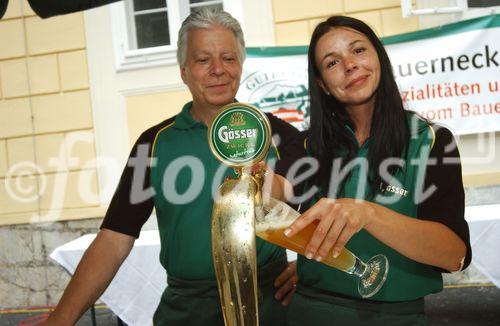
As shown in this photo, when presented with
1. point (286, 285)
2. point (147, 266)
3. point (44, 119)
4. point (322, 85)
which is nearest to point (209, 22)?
point (322, 85)

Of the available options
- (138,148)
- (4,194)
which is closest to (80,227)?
(4,194)

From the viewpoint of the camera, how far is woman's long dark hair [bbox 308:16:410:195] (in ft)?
3.98

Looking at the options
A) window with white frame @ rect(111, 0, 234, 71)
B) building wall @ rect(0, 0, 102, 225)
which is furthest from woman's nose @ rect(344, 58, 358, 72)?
building wall @ rect(0, 0, 102, 225)

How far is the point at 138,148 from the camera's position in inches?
60.0

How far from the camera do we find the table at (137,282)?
9.98 feet

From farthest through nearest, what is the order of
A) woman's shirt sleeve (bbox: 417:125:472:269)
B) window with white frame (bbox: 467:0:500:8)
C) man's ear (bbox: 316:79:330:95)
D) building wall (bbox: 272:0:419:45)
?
building wall (bbox: 272:0:419:45) < window with white frame (bbox: 467:0:500:8) < man's ear (bbox: 316:79:330:95) < woman's shirt sleeve (bbox: 417:125:472:269)

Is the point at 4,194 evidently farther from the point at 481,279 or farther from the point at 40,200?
the point at 481,279

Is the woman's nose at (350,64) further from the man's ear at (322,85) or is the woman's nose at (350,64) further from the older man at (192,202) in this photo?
the older man at (192,202)

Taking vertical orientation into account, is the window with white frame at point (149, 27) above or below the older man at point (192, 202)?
above

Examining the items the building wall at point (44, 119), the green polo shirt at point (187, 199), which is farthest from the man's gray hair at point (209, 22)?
the building wall at point (44, 119)

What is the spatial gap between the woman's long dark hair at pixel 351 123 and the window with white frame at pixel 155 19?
3940 millimetres

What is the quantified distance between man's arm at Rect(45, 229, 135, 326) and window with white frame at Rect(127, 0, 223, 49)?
3.88 metres

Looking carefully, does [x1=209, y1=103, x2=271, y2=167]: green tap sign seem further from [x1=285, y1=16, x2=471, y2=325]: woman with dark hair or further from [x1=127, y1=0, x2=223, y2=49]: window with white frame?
[x1=127, y1=0, x2=223, y2=49]: window with white frame

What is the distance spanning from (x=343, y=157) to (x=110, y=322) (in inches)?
135
